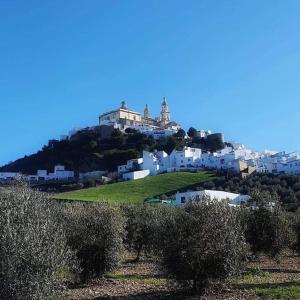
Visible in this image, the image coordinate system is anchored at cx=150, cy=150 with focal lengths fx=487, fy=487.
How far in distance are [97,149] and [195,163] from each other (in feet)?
Result: 98.0

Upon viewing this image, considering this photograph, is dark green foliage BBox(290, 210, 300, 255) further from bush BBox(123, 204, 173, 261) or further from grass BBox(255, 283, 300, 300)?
grass BBox(255, 283, 300, 300)

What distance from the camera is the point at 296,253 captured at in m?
34.4

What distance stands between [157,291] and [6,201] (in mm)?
6976

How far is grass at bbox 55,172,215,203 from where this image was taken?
86375 millimetres

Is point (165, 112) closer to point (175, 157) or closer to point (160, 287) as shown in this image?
point (175, 157)

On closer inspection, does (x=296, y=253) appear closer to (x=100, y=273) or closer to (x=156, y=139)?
(x=100, y=273)

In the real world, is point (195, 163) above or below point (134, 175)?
above

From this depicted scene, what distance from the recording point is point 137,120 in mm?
181375

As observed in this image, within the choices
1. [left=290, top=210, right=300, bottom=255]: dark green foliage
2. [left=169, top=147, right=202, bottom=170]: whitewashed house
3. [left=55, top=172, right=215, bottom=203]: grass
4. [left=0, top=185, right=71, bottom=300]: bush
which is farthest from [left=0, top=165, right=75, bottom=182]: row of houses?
[left=0, top=185, right=71, bottom=300]: bush

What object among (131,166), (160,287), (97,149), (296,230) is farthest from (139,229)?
(97,149)

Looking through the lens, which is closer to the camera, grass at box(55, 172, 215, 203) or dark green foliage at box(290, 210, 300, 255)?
dark green foliage at box(290, 210, 300, 255)

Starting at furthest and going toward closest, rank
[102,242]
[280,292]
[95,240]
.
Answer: [102,242]
[95,240]
[280,292]

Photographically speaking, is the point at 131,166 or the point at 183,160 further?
the point at 183,160

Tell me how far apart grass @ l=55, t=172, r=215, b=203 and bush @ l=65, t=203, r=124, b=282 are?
61.7 m
